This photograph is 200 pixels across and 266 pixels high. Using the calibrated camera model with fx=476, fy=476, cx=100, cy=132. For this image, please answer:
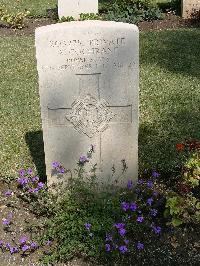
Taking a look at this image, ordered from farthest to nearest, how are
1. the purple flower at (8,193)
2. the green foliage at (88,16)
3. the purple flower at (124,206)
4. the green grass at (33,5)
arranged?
the green grass at (33,5), the green foliage at (88,16), the purple flower at (8,193), the purple flower at (124,206)

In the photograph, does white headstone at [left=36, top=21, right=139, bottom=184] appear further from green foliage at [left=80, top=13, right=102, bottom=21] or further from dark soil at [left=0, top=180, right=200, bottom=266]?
green foliage at [left=80, top=13, right=102, bottom=21]

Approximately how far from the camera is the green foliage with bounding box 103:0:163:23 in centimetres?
1138

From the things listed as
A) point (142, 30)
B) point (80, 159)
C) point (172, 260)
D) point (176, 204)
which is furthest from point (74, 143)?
point (142, 30)

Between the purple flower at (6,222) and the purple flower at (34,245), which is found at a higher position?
the purple flower at (6,222)

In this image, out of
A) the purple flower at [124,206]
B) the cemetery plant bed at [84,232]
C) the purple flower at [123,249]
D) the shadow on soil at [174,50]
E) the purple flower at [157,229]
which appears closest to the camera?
the purple flower at [123,249]

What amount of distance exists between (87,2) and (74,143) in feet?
25.2

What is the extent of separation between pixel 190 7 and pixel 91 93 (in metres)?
8.05

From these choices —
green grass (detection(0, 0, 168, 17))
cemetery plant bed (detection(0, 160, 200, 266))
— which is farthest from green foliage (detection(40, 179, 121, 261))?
green grass (detection(0, 0, 168, 17))

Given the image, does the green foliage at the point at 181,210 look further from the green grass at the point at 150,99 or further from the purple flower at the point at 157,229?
the green grass at the point at 150,99

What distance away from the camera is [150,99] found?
6.91 m

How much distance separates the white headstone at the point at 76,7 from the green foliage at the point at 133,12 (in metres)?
0.44

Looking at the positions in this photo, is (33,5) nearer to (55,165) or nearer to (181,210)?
(55,165)

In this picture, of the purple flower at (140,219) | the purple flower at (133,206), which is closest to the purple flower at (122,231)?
the purple flower at (140,219)

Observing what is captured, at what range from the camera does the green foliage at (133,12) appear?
11.4 m
